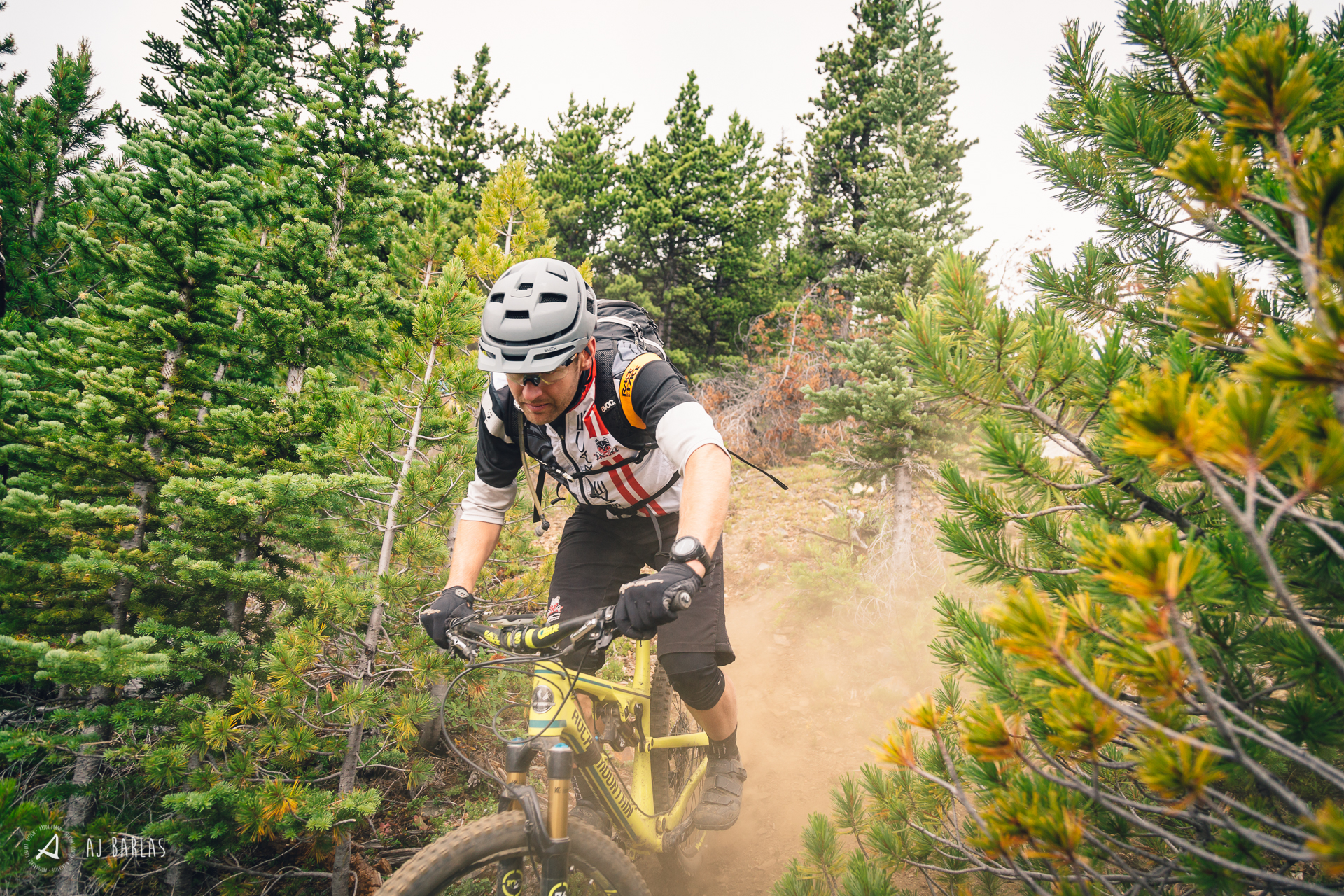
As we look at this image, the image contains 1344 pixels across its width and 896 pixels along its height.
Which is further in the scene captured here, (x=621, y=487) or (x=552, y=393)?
(x=621, y=487)

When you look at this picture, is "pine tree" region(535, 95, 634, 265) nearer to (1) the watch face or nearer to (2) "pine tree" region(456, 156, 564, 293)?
(2) "pine tree" region(456, 156, 564, 293)

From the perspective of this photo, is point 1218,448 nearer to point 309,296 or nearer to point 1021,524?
point 1021,524

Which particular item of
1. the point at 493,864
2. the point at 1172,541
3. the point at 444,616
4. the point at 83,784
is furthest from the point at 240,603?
the point at 1172,541

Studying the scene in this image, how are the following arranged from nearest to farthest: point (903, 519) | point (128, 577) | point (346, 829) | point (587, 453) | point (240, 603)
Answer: point (587, 453)
point (346, 829)
point (128, 577)
point (240, 603)
point (903, 519)

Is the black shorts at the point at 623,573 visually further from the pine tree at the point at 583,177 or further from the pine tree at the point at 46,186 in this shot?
the pine tree at the point at 583,177

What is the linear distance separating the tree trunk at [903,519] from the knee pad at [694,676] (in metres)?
5.29

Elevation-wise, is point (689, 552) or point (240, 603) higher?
point (689, 552)

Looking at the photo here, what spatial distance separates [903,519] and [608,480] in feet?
20.2

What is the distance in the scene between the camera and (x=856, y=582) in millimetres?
7602

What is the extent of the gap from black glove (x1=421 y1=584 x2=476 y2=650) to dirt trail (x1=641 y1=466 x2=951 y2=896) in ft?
8.20

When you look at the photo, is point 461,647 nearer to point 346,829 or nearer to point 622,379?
point 622,379

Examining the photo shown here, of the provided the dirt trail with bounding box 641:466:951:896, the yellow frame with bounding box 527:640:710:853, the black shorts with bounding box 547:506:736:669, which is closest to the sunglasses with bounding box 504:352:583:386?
the black shorts with bounding box 547:506:736:669

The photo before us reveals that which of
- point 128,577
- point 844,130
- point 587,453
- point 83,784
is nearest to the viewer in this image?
point 587,453

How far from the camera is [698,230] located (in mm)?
20062
